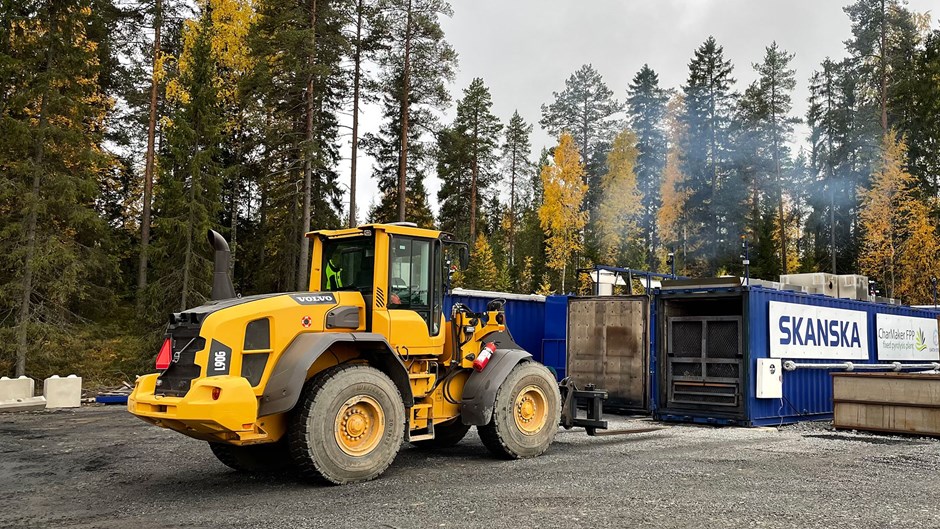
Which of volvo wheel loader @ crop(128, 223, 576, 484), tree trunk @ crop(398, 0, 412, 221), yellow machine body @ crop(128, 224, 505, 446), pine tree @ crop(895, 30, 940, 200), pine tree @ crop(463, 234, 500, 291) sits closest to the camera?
yellow machine body @ crop(128, 224, 505, 446)

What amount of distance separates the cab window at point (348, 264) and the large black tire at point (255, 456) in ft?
6.36

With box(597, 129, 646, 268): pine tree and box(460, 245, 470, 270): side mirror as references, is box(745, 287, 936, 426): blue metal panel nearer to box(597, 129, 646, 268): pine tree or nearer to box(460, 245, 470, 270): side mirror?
box(460, 245, 470, 270): side mirror

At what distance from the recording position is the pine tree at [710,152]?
40594 millimetres

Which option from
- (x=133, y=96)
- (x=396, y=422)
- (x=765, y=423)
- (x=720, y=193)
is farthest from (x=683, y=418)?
(x=720, y=193)

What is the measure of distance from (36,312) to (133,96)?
11275 millimetres

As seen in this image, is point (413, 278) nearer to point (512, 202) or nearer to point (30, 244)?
point (30, 244)

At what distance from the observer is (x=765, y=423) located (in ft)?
45.9

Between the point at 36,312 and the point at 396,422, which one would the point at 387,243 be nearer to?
the point at 396,422

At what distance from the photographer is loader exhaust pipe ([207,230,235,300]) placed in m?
8.41

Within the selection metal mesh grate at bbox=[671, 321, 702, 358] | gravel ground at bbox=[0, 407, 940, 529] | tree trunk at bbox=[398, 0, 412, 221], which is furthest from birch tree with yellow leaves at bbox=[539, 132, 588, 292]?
gravel ground at bbox=[0, 407, 940, 529]

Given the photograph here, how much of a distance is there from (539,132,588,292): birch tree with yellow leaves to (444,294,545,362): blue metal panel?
20086mm

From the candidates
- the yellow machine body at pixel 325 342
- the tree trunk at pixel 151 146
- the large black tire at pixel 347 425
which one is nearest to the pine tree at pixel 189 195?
the tree trunk at pixel 151 146

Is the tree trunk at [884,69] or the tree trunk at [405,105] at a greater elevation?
the tree trunk at [884,69]

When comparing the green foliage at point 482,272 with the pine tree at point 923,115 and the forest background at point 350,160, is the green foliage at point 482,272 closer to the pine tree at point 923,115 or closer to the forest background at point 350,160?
the forest background at point 350,160
